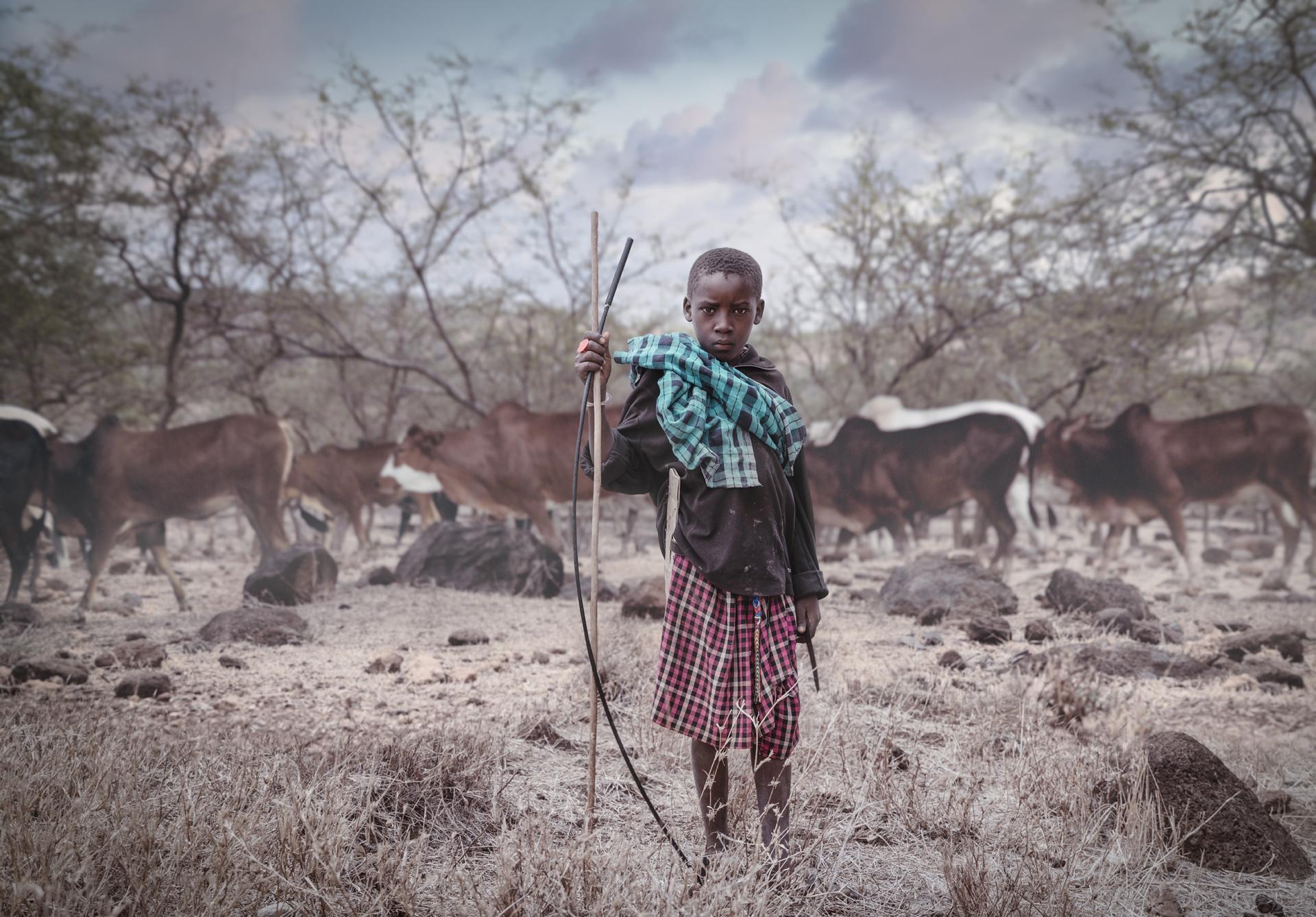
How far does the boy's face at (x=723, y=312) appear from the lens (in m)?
2.42

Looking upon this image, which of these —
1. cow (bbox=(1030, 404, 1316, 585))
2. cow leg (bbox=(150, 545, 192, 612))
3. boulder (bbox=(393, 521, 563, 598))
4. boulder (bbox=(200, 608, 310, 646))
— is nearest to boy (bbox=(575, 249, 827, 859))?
boulder (bbox=(200, 608, 310, 646))

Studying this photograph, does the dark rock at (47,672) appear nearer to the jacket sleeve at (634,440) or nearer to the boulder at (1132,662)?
the jacket sleeve at (634,440)

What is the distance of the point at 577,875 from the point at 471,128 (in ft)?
33.4

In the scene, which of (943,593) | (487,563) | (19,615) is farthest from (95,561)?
(943,593)

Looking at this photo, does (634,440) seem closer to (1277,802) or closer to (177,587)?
(1277,802)

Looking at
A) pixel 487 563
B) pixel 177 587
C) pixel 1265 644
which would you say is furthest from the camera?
pixel 487 563

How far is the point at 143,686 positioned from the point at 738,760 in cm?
322

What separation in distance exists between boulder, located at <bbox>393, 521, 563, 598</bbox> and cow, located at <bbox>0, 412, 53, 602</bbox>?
3.02 meters

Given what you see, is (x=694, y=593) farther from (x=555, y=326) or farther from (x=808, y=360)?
(x=808, y=360)

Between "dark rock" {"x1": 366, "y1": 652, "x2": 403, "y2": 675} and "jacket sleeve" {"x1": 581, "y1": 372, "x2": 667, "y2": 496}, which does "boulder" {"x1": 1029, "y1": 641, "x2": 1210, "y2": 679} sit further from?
"dark rock" {"x1": 366, "y1": 652, "x2": 403, "y2": 675}

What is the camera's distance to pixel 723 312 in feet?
7.99

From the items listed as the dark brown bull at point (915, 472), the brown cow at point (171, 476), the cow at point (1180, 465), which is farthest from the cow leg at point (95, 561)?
the cow at point (1180, 465)

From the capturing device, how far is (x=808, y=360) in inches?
527

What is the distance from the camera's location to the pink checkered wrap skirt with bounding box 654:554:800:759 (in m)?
2.39
